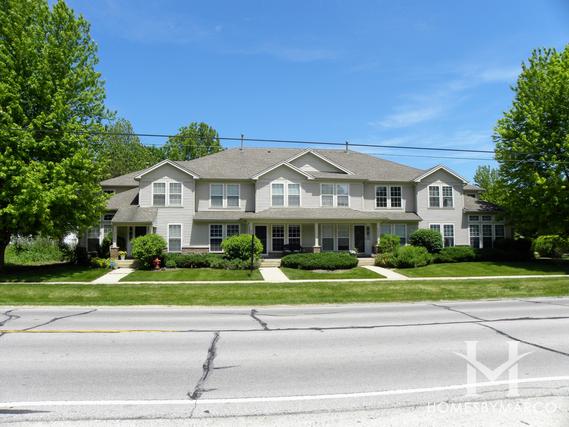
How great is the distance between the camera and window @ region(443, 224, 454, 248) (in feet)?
110

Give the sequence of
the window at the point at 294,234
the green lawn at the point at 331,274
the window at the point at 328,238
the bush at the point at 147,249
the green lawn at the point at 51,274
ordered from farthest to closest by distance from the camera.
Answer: the window at the point at 328,238
the window at the point at 294,234
the bush at the point at 147,249
the green lawn at the point at 331,274
the green lawn at the point at 51,274

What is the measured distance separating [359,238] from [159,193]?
15.3 metres

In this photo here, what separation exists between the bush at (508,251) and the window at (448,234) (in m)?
2.87

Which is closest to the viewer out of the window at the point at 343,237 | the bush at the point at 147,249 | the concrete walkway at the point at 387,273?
the concrete walkway at the point at 387,273

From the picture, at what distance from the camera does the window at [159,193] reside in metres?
30.7

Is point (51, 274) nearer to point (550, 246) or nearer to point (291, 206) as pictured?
point (291, 206)

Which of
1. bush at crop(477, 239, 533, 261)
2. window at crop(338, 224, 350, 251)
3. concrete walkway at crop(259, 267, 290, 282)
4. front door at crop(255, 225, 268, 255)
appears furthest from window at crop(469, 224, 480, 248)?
concrete walkway at crop(259, 267, 290, 282)

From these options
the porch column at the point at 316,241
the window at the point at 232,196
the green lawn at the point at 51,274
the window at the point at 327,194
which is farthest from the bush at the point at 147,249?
the window at the point at 327,194

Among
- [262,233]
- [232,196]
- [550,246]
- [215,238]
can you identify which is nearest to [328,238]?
[262,233]

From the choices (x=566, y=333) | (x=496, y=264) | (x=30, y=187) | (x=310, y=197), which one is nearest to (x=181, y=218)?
(x=310, y=197)

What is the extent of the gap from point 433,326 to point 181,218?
22976mm

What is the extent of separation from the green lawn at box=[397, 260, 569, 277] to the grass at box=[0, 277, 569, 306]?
385 cm

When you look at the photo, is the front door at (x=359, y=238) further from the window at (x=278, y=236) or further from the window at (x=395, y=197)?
the window at (x=278, y=236)

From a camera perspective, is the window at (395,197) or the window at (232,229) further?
the window at (395,197)
